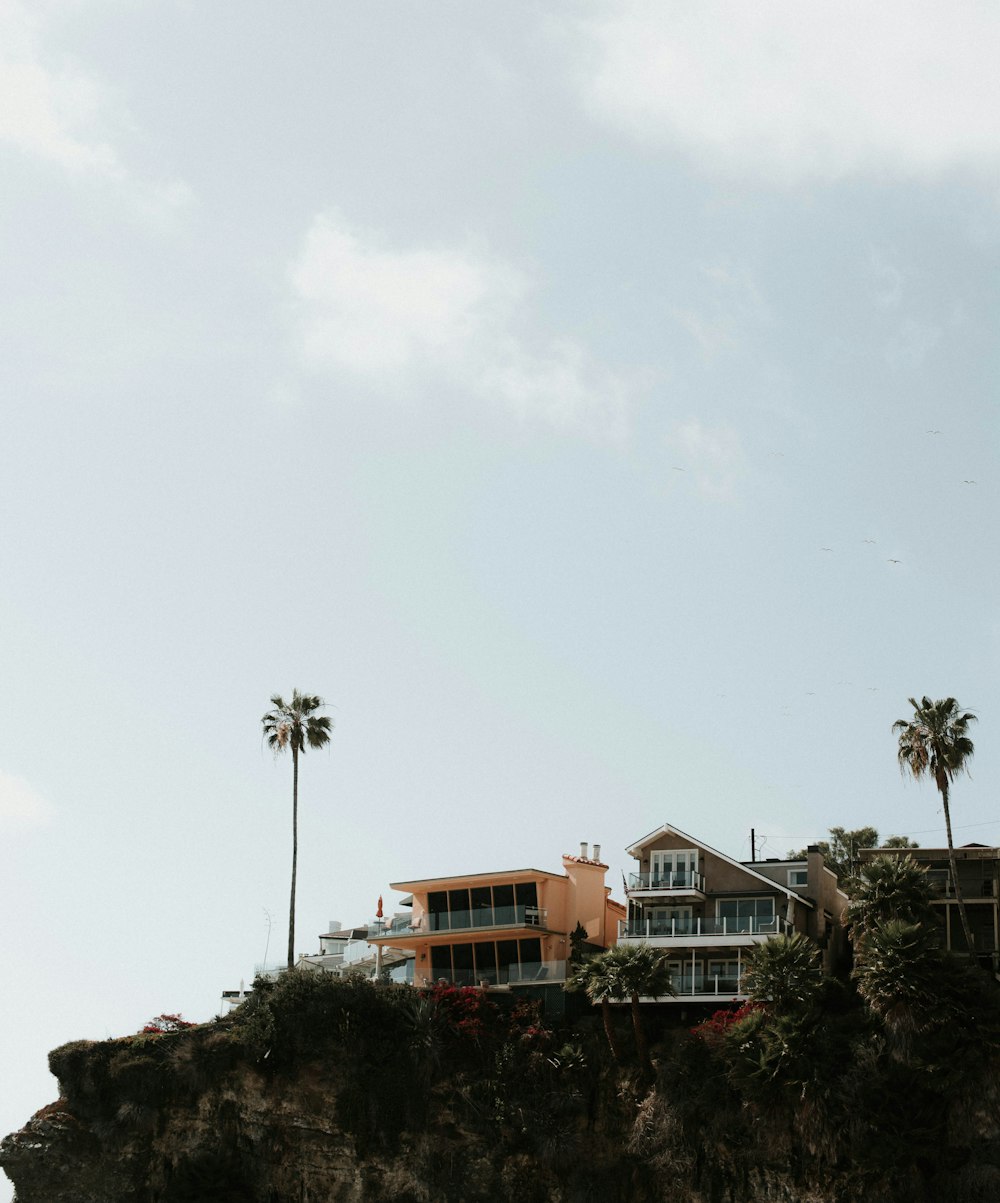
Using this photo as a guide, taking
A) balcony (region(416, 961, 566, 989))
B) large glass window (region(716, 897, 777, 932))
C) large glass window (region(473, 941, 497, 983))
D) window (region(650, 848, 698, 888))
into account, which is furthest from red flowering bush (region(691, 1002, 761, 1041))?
large glass window (region(473, 941, 497, 983))

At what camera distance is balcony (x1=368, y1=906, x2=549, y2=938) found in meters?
62.7

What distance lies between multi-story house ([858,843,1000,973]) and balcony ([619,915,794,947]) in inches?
245

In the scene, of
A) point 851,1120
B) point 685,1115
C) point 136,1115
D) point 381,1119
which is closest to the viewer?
point 851,1120

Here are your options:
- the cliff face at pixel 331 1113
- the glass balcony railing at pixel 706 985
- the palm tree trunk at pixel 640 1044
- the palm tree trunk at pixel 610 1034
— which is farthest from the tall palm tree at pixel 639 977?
the glass balcony railing at pixel 706 985

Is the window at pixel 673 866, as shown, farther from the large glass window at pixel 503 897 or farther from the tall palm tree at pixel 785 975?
the tall palm tree at pixel 785 975

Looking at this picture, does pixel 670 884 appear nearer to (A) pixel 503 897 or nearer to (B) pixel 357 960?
(A) pixel 503 897

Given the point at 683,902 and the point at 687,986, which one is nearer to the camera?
the point at 687,986

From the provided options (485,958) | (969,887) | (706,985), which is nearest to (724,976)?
(706,985)

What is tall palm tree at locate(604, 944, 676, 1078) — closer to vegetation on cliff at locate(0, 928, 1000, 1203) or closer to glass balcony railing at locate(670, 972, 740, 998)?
vegetation on cliff at locate(0, 928, 1000, 1203)

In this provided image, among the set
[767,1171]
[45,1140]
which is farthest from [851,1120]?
[45,1140]

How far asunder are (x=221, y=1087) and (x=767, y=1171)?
23.8 meters

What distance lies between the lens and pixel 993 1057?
153 ft

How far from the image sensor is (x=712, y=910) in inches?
2350

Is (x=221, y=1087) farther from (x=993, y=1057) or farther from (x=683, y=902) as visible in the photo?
(x=993, y=1057)
